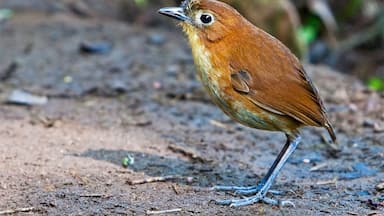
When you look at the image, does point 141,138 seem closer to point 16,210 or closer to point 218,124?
point 218,124

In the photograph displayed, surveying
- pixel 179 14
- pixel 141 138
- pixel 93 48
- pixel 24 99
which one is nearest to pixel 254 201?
pixel 179 14

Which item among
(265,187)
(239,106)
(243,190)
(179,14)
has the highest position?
(179,14)

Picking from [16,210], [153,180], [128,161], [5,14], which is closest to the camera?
[16,210]

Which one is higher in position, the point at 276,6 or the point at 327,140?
the point at 276,6

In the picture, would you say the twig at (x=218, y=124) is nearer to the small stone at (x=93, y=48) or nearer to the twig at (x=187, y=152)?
the twig at (x=187, y=152)

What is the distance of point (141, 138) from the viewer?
5.49 meters

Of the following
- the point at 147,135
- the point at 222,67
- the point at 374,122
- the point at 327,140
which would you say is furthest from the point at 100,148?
the point at 374,122

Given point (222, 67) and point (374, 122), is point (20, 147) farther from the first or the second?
→ point (374, 122)

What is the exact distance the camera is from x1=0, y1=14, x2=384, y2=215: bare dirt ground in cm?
418

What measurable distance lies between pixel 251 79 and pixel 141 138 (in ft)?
4.81

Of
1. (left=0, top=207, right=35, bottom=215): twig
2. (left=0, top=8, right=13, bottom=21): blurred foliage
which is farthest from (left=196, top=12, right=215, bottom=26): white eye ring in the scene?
(left=0, top=8, right=13, bottom=21): blurred foliage

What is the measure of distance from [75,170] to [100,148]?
595 mm

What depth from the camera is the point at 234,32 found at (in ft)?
14.6

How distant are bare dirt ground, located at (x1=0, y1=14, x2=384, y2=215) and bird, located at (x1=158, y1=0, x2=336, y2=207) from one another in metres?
0.43
